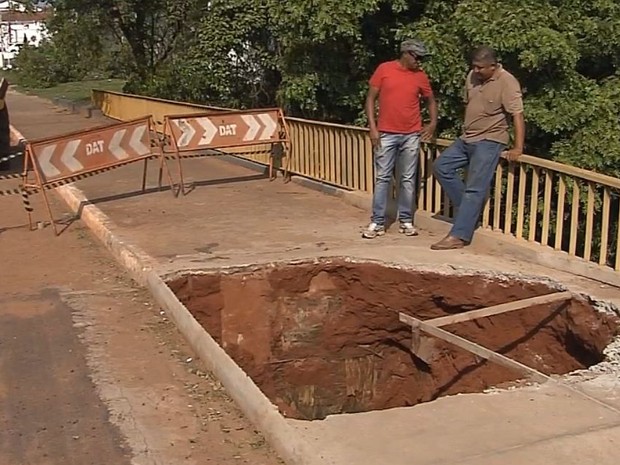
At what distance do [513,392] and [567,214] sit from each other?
5972 millimetres

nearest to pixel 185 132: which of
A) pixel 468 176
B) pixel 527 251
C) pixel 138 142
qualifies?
pixel 138 142

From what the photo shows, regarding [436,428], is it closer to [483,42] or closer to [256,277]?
[256,277]

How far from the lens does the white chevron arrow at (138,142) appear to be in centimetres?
1156

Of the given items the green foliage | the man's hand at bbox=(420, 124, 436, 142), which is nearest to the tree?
the green foliage

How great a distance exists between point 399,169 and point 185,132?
4385 millimetres

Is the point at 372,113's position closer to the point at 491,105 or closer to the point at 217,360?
the point at 491,105

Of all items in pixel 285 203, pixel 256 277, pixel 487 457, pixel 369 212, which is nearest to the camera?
pixel 487 457

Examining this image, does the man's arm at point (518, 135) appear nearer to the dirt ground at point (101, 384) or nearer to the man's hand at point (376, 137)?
the man's hand at point (376, 137)

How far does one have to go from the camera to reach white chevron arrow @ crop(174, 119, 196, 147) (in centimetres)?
1239

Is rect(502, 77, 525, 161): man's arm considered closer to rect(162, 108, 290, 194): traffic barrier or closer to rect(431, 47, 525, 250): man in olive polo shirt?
rect(431, 47, 525, 250): man in olive polo shirt

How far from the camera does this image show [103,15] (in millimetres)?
28984

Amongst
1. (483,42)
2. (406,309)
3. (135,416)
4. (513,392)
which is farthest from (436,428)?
(483,42)

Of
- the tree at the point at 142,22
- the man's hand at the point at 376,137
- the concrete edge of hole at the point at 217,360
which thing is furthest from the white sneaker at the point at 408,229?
the tree at the point at 142,22

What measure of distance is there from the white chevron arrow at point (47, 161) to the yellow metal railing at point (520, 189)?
3.44 metres
